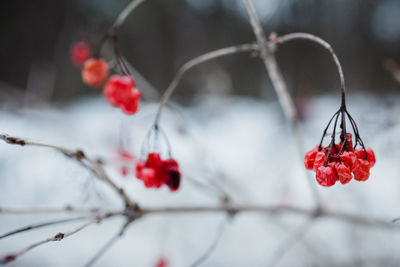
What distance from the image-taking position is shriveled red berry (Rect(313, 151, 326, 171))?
0.66m

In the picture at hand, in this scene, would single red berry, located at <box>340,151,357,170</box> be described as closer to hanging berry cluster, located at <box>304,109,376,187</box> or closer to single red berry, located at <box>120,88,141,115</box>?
hanging berry cluster, located at <box>304,109,376,187</box>

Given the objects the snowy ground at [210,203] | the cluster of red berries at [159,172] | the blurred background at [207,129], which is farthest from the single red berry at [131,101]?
the snowy ground at [210,203]

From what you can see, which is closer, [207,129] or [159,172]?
[159,172]

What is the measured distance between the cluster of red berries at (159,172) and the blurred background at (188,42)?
3.55m

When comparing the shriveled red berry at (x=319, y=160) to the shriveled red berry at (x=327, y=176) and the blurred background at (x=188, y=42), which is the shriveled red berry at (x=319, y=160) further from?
the blurred background at (x=188, y=42)

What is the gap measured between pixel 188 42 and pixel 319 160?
4.77 meters

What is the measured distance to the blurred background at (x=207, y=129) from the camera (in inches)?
78.0

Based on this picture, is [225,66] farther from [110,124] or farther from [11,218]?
[11,218]

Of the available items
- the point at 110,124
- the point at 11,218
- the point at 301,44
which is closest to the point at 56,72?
the point at 110,124

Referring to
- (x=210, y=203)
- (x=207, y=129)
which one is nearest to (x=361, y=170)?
(x=210, y=203)

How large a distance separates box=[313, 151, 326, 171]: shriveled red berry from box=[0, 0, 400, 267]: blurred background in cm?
53

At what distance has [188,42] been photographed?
5.21 metres

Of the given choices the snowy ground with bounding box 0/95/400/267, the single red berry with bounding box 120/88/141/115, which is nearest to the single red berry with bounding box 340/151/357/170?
the single red berry with bounding box 120/88/141/115

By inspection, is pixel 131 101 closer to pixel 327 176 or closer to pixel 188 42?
pixel 327 176
